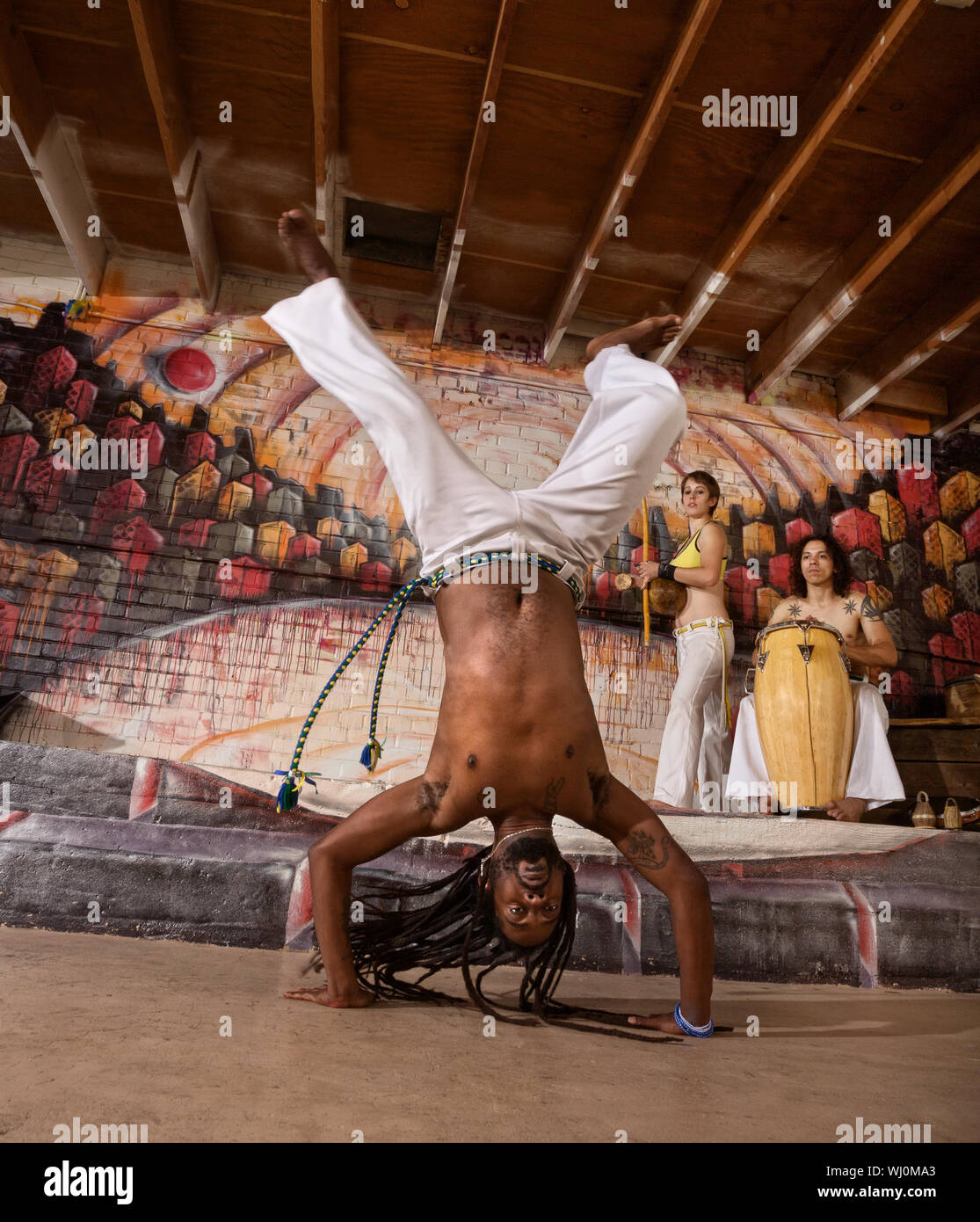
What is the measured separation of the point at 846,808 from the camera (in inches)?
161

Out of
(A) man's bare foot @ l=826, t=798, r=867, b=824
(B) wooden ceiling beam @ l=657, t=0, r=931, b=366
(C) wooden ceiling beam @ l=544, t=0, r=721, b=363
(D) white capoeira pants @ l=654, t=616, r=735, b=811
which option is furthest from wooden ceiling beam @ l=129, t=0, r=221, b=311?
(A) man's bare foot @ l=826, t=798, r=867, b=824

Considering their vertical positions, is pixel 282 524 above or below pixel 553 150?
below

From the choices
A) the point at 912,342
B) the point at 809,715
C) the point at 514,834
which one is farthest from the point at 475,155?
the point at 514,834

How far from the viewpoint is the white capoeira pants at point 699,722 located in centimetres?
498

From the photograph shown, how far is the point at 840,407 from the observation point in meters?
7.71

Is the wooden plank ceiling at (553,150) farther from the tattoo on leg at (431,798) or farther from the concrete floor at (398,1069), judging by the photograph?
the concrete floor at (398,1069)

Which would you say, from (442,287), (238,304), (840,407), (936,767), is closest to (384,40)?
(442,287)

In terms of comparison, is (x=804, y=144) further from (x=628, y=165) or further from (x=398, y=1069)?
(x=398, y=1069)

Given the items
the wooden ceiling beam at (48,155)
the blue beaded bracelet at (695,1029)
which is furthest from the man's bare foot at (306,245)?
the wooden ceiling beam at (48,155)

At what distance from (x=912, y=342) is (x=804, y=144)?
235 centimetres

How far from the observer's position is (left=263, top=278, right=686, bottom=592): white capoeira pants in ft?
7.00

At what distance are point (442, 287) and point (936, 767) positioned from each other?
534cm

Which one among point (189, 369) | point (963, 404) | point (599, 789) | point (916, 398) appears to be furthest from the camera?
point (916, 398)

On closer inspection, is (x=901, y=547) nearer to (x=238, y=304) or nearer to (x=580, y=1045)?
(x=238, y=304)
